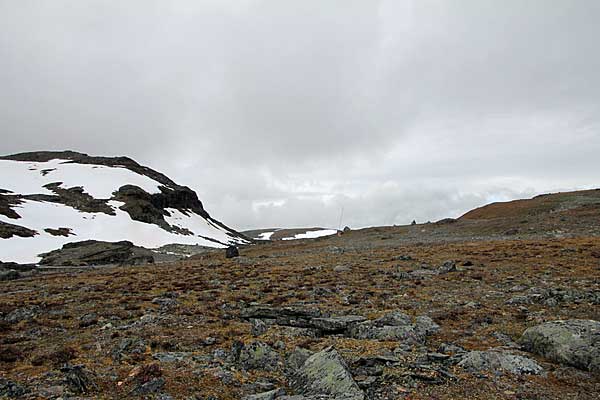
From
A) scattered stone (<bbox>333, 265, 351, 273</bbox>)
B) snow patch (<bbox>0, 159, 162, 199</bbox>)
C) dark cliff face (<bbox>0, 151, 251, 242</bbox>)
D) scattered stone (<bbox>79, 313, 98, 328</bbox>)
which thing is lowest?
scattered stone (<bbox>79, 313, 98, 328</bbox>)

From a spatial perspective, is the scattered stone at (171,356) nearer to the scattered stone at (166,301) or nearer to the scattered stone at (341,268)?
the scattered stone at (166,301)

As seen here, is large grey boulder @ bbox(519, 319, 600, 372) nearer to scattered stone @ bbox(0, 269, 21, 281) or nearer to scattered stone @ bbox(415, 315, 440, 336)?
scattered stone @ bbox(415, 315, 440, 336)

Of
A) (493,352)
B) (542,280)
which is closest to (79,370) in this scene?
(493,352)

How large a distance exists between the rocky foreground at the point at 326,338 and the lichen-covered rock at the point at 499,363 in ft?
0.11

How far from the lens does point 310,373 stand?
10.1m

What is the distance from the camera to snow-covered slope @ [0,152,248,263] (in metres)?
78.7

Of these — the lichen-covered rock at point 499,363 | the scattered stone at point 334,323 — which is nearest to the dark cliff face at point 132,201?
the scattered stone at point 334,323

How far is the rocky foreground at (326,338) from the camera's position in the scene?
9.69 metres

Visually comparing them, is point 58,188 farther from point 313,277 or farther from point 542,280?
point 542,280

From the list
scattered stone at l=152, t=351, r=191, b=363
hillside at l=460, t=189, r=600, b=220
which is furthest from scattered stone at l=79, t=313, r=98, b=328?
hillside at l=460, t=189, r=600, b=220

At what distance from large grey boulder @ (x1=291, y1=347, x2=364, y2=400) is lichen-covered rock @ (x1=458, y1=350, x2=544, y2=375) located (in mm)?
3522

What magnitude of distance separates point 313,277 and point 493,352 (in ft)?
58.3

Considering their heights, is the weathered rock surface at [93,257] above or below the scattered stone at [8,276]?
above

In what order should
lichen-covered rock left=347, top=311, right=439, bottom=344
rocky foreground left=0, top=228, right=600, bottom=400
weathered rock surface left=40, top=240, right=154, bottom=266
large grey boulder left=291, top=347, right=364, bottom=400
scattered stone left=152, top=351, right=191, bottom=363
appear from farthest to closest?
weathered rock surface left=40, top=240, right=154, bottom=266
lichen-covered rock left=347, top=311, right=439, bottom=344
scattered stone left=152, top=351, right=191, bottom=363
rocky foreground left=0, top=228, right=600, bottom=400
large grey boulder left=291, top=347, right=364, bottom=400
